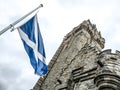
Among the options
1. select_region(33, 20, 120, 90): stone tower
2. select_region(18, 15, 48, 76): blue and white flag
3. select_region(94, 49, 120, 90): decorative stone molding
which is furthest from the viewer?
select_region(33, 20, 120, 90): stone tower

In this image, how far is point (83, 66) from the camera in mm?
15016

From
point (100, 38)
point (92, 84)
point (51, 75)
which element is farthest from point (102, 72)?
point (100, 38)

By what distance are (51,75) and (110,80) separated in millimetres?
9540

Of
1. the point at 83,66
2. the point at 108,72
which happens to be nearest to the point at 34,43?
→ the point at 108,72

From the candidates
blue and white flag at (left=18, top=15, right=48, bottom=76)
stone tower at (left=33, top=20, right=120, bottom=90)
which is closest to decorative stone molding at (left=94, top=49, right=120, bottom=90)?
stone tower at (left=33, top=20, right=120, bottom=90)

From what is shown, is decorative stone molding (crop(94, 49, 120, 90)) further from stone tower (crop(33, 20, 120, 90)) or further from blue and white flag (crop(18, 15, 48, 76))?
blue and white flag (crop(18, 15, 48, 76))

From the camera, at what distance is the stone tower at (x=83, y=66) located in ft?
39.0

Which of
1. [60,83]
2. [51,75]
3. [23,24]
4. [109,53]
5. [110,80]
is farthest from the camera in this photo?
[51,75]

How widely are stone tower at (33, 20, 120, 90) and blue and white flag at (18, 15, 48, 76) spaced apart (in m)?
2.54

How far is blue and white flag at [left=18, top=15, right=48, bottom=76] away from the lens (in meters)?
10.7

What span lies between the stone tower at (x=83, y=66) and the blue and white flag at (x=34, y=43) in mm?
2536

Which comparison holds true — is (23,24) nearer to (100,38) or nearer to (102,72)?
(102,72)

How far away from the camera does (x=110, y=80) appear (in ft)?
37.8

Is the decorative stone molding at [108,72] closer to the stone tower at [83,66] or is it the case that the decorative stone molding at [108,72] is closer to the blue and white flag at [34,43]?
the stone tower at [83,66]
